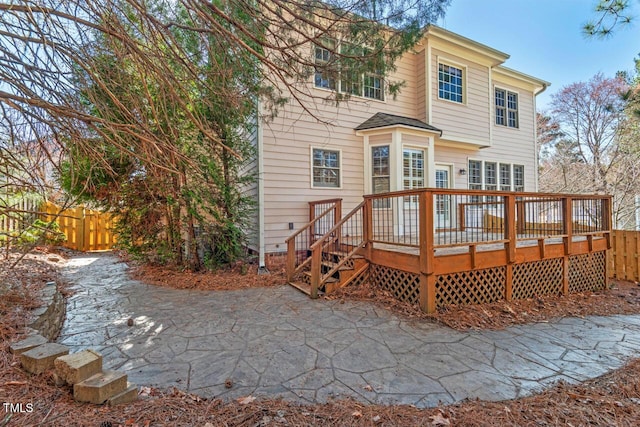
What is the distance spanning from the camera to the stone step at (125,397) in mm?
2015

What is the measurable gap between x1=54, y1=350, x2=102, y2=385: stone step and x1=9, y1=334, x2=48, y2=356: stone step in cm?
51

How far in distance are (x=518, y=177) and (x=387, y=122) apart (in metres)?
6.97

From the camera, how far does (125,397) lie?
2080 mm

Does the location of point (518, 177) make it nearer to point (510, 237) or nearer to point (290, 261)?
point (510, 237)

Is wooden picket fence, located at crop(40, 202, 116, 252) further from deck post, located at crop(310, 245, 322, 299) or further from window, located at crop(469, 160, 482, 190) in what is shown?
window, located at crop(469, 160, 482, 190)

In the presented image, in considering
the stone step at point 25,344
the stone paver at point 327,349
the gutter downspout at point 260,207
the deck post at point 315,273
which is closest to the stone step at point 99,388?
the stone paver at point 327,349

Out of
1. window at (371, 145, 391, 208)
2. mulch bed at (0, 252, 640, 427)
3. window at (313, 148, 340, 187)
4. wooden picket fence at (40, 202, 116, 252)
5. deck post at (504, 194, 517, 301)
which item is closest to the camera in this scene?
mulch bed at (0, 252, 640, 427)

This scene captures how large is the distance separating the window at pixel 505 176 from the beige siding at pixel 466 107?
70.4 inches

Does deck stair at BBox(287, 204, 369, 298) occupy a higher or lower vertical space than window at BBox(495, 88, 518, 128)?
lower

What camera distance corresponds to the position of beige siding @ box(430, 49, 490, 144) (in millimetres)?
8891

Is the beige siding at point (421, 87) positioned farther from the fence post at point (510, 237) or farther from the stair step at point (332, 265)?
the stair step at point (332, 265)

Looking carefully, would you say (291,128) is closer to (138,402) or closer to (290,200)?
(290,200)

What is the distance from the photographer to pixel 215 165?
20.3ft

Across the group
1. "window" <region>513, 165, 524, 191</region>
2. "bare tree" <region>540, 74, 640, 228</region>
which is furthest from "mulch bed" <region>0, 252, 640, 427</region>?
"bare tree" <region>540, 74, 640, 228</region>
